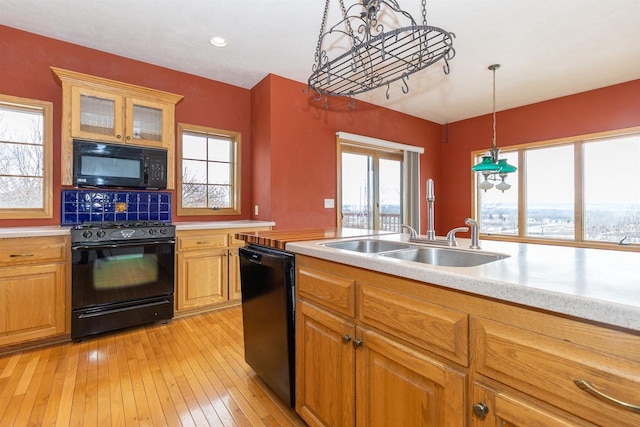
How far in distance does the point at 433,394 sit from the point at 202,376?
64.5 inches

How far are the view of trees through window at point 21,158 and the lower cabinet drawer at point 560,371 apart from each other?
358 cm

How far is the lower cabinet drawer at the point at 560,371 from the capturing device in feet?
1.97

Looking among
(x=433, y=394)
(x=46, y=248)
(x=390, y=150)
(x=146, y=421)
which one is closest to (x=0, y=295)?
(x=46, y=248)

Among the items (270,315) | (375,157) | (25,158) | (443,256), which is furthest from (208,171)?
(443,256)

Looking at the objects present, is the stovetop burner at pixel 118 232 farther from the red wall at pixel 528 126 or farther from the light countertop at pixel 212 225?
the red wall at pixel 528 126

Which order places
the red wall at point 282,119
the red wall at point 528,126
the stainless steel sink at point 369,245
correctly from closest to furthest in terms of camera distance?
the stainless steel sink at point 369,245 < the red wall at point 282,119 < the red wall at point 528,126

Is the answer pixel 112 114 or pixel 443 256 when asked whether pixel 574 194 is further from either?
pixel 112 114

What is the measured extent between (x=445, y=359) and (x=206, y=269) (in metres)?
2.68

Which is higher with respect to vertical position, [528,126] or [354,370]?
[528,126]

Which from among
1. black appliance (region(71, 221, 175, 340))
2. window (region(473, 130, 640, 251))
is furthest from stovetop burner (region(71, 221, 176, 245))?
window (region(473, 130, 640, 251))

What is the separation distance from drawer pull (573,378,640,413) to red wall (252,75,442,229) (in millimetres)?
3027

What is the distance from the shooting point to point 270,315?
169 cm

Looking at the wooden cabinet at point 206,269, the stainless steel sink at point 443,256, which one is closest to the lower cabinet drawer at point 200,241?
the wooden cabinet at point 206,269

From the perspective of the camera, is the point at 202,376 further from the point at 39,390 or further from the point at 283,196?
the point at 283,196
